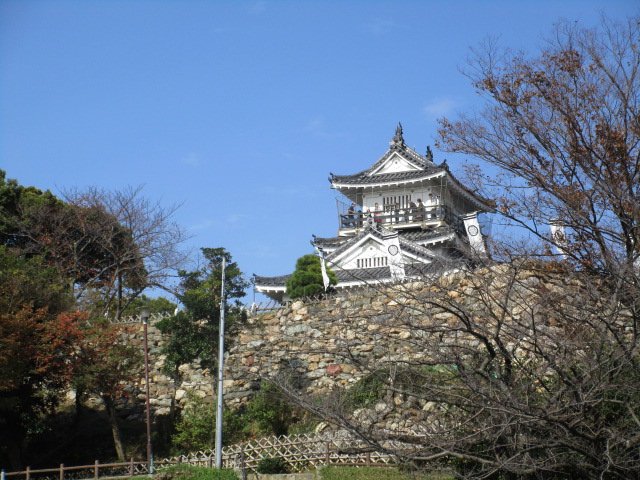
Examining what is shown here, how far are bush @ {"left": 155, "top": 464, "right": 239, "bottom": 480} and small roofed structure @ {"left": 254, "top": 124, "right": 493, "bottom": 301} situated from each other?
11.1 m

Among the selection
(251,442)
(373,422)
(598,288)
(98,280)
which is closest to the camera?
(373,422)

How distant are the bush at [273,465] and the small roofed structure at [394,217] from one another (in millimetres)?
10474

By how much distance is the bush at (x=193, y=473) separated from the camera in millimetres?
19734

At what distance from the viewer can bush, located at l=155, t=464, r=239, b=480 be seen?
19734mm

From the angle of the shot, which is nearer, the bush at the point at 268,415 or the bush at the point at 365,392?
the bush at the point at 365,392

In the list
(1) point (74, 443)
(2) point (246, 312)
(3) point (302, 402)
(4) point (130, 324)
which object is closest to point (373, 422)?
(3) point (302, 402)

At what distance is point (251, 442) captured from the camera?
21.7m

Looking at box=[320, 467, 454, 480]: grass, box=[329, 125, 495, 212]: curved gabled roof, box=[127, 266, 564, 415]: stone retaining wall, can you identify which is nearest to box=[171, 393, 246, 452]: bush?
box=[127, 266, 564, 415]: stone retaining wall

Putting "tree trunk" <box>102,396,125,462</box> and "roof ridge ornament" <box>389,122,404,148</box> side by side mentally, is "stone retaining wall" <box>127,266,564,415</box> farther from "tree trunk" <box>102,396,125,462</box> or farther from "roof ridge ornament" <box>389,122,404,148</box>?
"roof ridge ornament" <box>389,122,404,148</box>

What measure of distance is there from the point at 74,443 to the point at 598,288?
15716mm

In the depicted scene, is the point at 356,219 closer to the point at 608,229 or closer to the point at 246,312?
the point at 246,312

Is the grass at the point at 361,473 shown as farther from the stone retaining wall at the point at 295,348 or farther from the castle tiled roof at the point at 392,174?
the castle tiled roof at the point at 392,174

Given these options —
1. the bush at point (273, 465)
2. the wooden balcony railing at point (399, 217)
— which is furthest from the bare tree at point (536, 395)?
the wooden balcony railing at point (399, 217)

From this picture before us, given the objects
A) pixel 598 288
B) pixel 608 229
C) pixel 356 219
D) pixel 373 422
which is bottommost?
pixel 373 422
